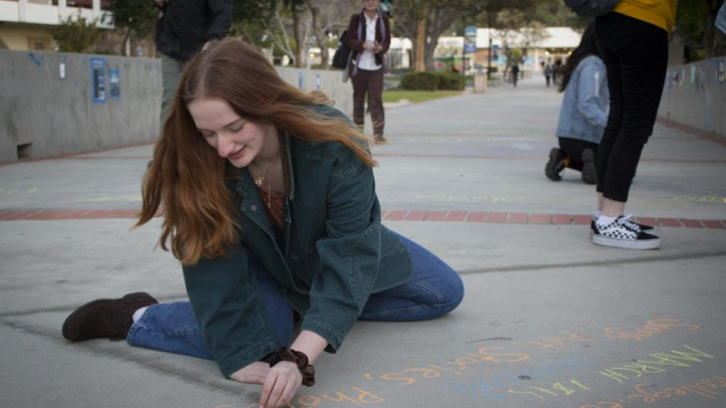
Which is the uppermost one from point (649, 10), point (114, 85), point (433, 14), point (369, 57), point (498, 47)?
point (433, 14)

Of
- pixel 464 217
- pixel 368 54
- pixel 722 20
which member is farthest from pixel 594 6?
pixel 368 54

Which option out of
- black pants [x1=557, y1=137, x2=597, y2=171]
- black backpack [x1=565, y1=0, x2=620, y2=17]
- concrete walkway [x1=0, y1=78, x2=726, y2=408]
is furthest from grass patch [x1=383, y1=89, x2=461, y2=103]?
black backpack [x1=565, y1=0, x2=620, y2=17]

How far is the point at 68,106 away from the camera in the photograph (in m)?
10.5

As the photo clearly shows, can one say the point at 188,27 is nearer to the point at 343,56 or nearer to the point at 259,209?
the point at 343,56

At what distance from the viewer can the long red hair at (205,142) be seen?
276cm

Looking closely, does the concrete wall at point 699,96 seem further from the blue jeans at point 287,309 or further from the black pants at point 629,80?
the blue jeans at point 287,309

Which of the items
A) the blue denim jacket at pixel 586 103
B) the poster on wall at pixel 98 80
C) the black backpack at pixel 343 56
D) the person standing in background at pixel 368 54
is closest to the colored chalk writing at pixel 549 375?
the blue denim jacket at pixel 586 103

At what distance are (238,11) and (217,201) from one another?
15309 millimetres

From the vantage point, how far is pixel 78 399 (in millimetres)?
2822

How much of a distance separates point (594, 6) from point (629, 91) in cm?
45

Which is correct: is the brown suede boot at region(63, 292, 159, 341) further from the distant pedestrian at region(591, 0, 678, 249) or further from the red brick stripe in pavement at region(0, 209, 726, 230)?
the distant pedestrian at region(591, 0, 678, 249)

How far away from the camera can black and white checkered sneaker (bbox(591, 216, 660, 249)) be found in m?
4.77

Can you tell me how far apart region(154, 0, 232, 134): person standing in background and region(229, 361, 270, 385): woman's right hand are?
4996 mm

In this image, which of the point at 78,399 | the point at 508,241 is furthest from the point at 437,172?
the point at 78,399
